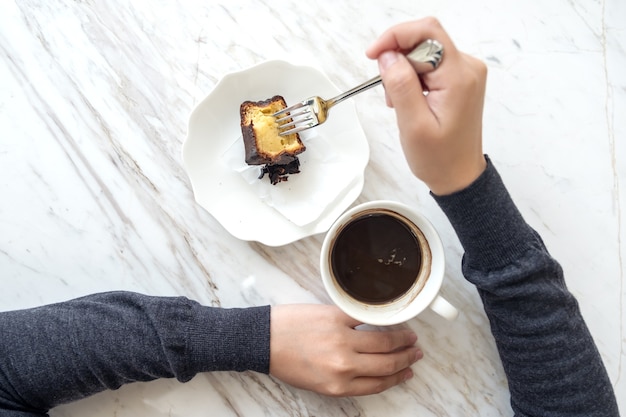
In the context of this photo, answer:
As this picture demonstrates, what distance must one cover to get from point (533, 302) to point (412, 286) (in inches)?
7.5

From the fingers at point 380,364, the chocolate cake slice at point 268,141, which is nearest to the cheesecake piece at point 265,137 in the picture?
the chocolate cake slice at point 268,141

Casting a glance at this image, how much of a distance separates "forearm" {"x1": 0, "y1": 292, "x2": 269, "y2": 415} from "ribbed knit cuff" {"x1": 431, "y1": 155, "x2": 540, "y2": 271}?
374 millimetres

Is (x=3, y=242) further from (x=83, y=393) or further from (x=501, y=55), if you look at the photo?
(x=501, y=55)

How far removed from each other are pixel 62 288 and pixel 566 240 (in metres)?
0.95

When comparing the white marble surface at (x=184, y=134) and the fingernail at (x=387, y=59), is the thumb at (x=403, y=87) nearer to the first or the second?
the fingernail at (x=387, y=59)

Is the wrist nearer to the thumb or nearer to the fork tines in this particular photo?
the thumb

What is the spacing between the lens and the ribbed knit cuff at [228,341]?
0.89m

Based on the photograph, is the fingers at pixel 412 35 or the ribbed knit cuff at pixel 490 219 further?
the ribbed knit cuff at pixel 490 219

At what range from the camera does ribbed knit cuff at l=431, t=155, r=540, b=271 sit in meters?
0.83

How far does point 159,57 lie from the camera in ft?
3.30

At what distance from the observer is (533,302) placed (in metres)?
0.83

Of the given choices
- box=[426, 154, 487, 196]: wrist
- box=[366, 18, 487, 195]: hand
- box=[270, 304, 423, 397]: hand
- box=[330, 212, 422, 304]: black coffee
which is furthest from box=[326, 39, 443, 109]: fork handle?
box=[270, 304, 423, 397]: hand

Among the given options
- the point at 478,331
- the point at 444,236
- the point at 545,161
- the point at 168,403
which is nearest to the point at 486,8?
the point at 545,161

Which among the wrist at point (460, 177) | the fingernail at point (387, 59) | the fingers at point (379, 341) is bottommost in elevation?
the fingers at point (379, 341)
